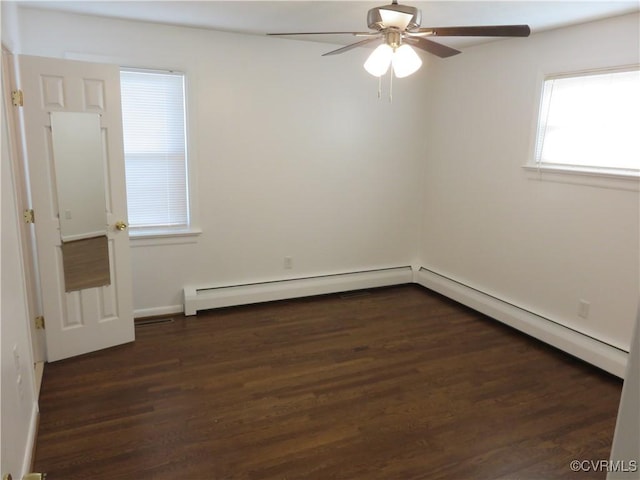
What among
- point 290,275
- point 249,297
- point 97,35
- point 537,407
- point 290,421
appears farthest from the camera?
point 290,275

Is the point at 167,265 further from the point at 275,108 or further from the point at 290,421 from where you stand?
the point at 290,421

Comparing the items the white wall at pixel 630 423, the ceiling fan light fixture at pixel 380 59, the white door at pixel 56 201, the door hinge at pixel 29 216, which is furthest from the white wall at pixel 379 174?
the white wall at pixel 630 423

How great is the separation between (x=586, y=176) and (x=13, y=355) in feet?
12.1

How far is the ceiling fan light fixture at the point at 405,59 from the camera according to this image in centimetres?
230

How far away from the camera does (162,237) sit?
3973mm

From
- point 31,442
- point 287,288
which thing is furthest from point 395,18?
point 287,288

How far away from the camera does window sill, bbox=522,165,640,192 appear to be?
3.08 m

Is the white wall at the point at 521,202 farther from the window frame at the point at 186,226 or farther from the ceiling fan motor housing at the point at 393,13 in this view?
the window frame at the point at 186,226

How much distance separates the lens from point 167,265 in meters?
4.07

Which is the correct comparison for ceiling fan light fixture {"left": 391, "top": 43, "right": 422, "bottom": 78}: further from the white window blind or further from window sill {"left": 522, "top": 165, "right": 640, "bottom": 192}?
the white window blind

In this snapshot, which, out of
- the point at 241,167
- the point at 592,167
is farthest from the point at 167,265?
the point at 592,167

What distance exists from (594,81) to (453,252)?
6.67 ft

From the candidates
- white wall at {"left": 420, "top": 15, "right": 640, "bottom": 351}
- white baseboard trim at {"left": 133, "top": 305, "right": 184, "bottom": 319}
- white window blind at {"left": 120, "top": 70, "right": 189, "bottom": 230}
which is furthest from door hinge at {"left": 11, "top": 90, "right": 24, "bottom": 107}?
white wall at {"left": 420, "top": 15, "right": 640, "bottom": 351}

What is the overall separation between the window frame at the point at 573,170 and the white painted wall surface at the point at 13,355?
3.62m
